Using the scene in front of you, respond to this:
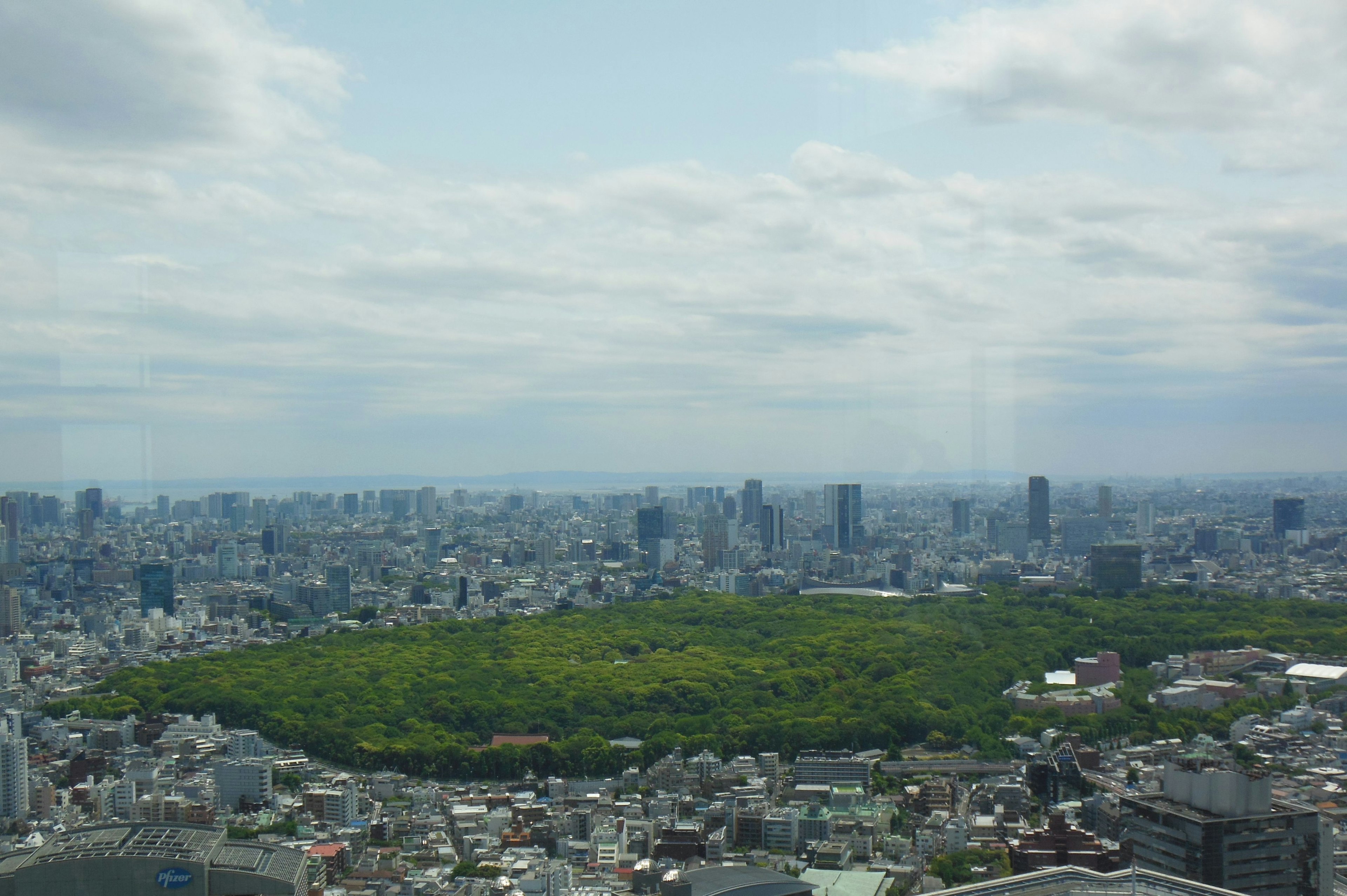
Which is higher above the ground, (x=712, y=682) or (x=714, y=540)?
(x=714, y=540)

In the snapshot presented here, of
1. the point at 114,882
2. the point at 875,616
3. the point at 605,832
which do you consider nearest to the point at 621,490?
the point at 875,616

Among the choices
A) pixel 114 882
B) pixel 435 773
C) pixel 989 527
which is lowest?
pixel 435 773

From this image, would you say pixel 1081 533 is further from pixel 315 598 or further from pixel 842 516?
pixel 315 598

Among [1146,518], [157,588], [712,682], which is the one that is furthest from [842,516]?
[157,588]

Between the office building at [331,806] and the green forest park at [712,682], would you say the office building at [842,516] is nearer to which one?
the green forest park at [712,682]

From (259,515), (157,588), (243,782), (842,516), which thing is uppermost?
(259,515)

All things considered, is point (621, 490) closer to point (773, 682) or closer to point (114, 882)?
point (773, 682)

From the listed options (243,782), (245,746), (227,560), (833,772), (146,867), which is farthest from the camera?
(227,560)

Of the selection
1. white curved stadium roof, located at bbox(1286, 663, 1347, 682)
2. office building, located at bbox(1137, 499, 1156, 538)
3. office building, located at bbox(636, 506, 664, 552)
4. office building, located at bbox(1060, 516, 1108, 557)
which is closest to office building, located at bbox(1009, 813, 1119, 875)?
white curved stadium roof, located at bbox(1286, 663, 1347, 682)
